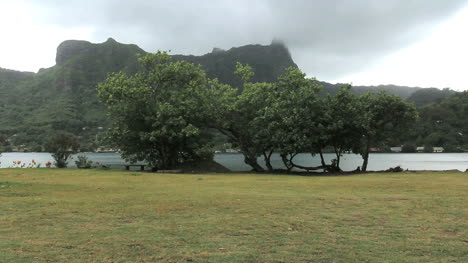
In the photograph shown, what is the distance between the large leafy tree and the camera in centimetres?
3709

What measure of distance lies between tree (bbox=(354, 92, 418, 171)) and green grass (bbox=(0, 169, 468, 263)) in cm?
2408

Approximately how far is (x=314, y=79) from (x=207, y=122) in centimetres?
1306

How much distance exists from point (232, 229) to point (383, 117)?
34.7 metres

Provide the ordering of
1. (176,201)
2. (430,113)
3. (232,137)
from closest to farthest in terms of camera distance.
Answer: (176,201) < (232,137) < (430,113)

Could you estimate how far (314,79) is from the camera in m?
40.4

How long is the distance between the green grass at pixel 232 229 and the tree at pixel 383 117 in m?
24.1

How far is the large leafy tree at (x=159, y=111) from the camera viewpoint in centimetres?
3709

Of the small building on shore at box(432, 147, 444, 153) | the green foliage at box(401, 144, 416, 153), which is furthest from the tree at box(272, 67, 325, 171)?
the small building on shore at box(432, 147, 444, 153)

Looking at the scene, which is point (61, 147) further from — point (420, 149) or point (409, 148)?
point (420, 149)

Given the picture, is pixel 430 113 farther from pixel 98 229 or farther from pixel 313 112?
pixel 98 229

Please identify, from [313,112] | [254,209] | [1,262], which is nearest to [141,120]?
[313,112]

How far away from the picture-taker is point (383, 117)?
39688 millimetres

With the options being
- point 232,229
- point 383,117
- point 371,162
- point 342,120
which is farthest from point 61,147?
point 371,162

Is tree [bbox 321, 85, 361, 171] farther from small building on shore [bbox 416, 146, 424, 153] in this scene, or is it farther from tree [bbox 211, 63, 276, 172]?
small building on shore [bbox 416, 146, 424, 153]
